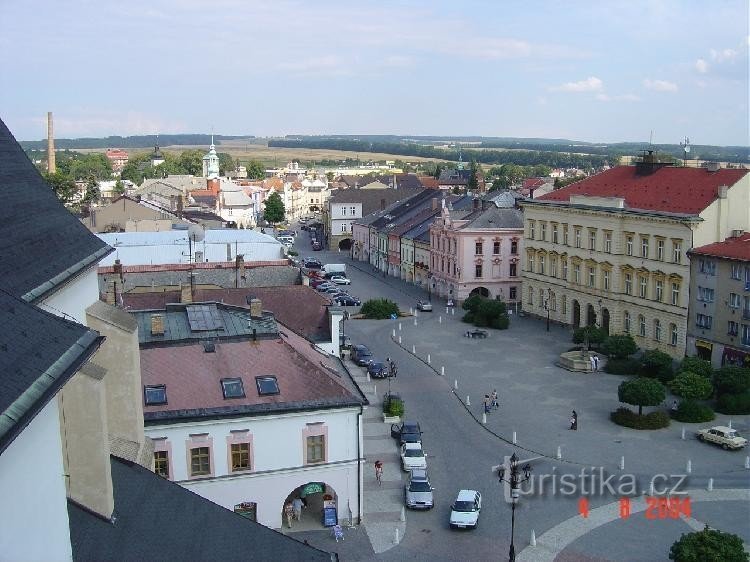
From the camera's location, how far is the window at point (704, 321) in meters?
45.5

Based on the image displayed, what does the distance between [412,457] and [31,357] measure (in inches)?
929

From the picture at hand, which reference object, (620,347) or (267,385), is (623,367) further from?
(267,385)

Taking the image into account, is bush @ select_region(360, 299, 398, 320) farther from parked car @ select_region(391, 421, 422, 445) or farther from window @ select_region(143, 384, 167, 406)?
window @ select_region(143, 384, 167, 406)

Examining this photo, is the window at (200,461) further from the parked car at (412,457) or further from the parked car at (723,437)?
the parked car at (723,437)

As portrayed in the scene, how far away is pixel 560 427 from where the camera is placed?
35625mm

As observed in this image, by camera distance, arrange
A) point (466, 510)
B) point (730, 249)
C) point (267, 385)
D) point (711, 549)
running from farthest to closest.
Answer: point (730, 249) → point (466, 510) → point (267, 385) → point (711, 549)

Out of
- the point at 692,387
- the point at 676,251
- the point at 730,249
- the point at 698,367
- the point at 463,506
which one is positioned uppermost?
the point at 730,249

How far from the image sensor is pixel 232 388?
2528cm

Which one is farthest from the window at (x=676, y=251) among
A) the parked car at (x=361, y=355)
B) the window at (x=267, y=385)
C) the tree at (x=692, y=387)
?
the window at (x=267, y=385)

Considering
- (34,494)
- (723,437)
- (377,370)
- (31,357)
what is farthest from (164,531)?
(377,370)

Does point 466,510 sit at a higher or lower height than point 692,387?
lower

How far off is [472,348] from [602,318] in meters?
9.41

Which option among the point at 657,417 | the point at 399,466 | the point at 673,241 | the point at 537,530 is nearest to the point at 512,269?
the point at 673,241

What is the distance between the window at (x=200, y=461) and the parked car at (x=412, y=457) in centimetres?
815
